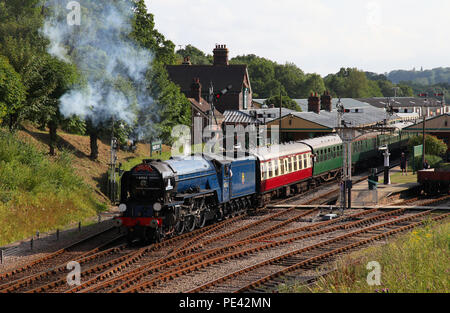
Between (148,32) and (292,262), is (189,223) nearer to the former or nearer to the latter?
(292,262)

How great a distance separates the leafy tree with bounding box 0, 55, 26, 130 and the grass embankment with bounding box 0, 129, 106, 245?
55.3 inches

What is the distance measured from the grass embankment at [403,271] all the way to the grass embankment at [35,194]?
14152 mm

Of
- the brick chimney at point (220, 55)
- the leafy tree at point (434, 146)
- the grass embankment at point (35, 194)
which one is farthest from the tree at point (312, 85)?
the grass embankment at point (35, 194)

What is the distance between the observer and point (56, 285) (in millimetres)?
16250

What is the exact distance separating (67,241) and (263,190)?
1124cm

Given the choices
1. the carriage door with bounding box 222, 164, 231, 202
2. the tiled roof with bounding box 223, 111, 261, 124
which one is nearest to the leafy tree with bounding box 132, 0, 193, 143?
the tiled roof with bounding box 223, 111, 261, 124

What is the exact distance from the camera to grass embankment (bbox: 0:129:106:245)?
2394 cm

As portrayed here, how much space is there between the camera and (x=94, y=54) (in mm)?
34125

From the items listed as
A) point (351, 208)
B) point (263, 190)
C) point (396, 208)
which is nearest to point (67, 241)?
point (263, 190)

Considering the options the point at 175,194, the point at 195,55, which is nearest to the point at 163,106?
the point at 175,194

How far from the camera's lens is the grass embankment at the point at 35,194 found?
2394 cm

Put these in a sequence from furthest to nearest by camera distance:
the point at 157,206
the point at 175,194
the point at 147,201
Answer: the point at 175,194 < the point at 147,201 < the point at 157,206

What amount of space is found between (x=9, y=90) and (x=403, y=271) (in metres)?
22.5
